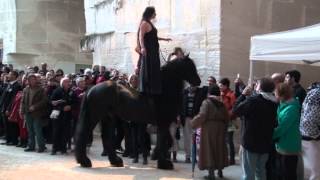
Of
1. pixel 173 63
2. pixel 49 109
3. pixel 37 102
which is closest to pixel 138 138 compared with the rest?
pixel 173 63

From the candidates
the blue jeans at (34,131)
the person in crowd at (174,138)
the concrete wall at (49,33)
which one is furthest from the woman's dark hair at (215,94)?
the concrete wall at (49,33)

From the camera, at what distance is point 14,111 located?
1360 cm

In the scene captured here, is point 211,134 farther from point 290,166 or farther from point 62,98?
point 62,98

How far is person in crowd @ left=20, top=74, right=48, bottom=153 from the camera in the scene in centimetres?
1255

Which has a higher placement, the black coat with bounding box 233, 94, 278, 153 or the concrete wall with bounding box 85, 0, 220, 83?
the concrete wall with bounding box 85, 0, 220, 83

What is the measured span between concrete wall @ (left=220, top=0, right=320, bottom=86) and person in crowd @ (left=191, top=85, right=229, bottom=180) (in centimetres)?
375

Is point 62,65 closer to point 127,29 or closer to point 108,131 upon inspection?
point 127,29

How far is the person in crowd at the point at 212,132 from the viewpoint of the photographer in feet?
30.0

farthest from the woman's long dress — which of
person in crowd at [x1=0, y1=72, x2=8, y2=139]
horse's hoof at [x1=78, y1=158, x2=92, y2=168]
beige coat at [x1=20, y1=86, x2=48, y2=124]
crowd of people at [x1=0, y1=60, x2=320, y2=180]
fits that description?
person in crowd at [x1=0, y1=72, x2=8, y2=139]

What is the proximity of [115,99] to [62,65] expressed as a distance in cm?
1334

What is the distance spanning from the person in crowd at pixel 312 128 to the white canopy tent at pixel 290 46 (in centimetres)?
54

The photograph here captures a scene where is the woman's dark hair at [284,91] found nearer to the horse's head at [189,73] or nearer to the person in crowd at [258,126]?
the person in crowd at [258,126]

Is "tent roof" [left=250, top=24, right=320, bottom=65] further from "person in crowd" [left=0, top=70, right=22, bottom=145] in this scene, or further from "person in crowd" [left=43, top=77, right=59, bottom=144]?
"person in crowd" [left=0, top=70, right=22, bottom=145]

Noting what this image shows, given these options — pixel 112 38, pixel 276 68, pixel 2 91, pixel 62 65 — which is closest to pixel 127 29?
pixel 112 38
